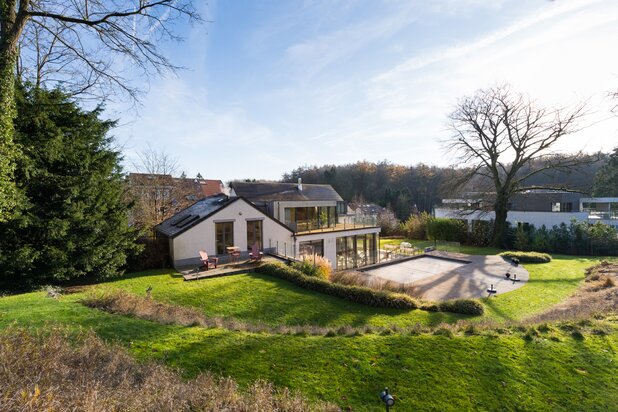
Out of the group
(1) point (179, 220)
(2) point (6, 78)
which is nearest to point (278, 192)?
(1) point (179, 220)

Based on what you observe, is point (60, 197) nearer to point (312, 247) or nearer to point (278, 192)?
point (312, 247)

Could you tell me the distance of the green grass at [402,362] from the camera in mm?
4438

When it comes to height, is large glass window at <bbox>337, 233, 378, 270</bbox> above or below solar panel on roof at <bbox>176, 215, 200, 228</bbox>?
below

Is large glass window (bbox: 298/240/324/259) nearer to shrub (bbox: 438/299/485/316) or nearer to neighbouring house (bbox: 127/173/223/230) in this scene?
neighbouring house (bbox: 127/173/223/230)

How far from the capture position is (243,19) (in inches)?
377

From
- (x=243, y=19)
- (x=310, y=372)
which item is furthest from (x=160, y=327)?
(x=243, y=19)

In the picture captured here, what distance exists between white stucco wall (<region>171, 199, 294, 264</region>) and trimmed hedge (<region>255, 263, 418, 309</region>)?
4.93 metres

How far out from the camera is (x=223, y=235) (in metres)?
17.2

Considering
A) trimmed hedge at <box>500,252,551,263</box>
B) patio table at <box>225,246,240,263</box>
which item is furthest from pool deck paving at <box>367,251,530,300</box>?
patio table at <box>225,246,240,263</box>

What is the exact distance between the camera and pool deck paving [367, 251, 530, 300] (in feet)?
46.3

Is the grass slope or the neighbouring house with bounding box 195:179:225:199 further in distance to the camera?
the neighbouring house with bounding box 195:179:225:199

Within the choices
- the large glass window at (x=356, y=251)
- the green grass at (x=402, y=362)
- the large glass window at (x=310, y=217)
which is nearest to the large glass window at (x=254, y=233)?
the large glass window at (x=310, y=217)

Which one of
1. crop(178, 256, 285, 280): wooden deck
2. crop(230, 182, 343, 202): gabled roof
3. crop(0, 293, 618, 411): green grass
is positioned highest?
crop(230, 182, 343, 202): gabled roof

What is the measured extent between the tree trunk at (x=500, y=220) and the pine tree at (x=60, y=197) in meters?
28.6
